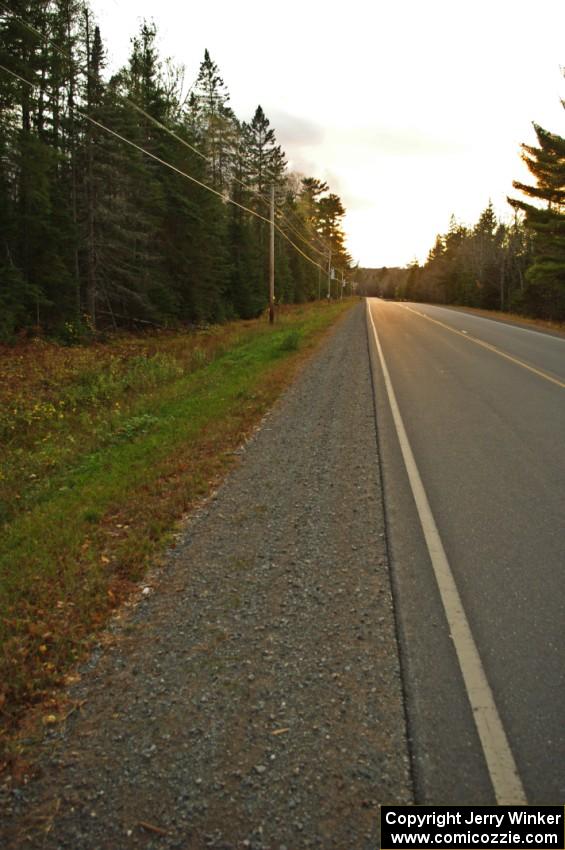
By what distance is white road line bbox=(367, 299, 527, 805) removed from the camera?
2434 mm

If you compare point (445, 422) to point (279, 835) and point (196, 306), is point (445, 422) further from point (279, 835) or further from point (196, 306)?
point (196, 306)

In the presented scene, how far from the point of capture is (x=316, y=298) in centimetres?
7906

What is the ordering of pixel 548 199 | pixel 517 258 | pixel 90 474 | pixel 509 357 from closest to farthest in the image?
pixel 90 474 → pixel 509 357 → pixel 548 199 → pixel 517 258

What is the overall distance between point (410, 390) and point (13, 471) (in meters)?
7.54

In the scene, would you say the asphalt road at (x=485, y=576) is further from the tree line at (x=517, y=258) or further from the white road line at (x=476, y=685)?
the tree line at (x=517, y=258)

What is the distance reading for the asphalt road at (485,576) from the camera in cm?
260

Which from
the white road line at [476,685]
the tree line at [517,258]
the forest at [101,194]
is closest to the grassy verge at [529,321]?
the tree line at [517,258]

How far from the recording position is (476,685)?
9.92 feet

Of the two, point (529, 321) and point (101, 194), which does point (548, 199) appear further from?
point (101, 194)

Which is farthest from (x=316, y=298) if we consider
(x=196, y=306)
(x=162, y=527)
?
(x=162, y=527)

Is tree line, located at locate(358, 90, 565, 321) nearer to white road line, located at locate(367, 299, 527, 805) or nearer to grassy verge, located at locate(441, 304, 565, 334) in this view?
grassy verge, located at locate(441, 304, 565, 334)

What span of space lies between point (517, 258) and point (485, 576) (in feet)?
212

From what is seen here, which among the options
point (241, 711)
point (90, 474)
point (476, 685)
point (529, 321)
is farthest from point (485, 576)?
point (529, 321)

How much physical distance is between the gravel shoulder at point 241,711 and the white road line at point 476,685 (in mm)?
392
